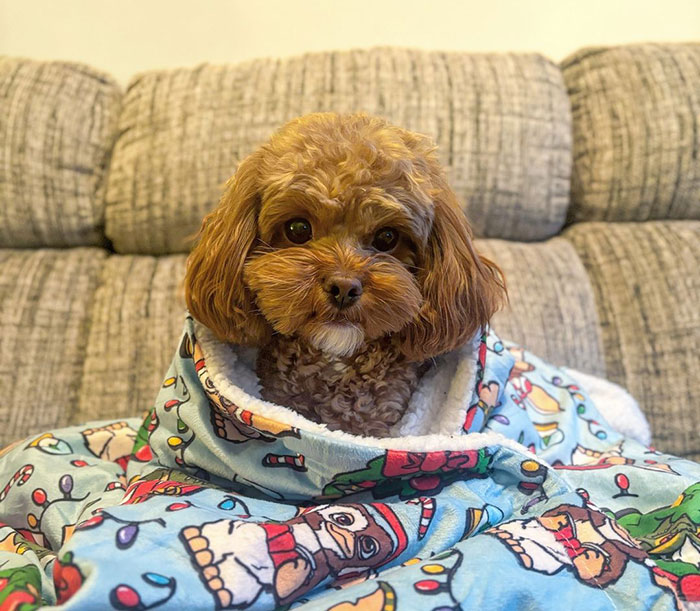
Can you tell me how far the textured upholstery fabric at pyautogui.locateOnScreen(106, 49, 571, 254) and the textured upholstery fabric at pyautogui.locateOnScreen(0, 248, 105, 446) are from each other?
0.20 metres

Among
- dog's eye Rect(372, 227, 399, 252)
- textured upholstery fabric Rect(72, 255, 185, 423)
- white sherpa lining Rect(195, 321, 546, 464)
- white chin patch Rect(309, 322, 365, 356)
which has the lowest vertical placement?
textured upholstery fabric Rect(72, 255, 185, 423)

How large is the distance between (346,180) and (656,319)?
105 centimetres

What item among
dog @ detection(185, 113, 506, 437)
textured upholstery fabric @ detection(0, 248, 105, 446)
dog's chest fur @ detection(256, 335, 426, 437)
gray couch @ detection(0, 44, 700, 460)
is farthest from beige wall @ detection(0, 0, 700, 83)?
dog's chest fur @ detection(256, 335, 426, 437)

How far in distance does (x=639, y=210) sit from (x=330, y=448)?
125 centimetres

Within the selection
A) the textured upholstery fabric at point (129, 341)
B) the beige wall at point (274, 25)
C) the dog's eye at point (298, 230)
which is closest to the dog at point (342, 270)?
the dog's eye at point (298, 230)

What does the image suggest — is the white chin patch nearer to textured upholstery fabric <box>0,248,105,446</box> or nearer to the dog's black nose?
the dog's black nose

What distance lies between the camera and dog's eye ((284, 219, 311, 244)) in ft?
3.10

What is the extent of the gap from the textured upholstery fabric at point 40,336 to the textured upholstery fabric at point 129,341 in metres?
0.04

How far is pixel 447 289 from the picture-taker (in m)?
0.93

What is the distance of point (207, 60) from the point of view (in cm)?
200

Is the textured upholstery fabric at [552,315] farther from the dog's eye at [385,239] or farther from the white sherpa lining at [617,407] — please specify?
the dog's eye at [385,239]

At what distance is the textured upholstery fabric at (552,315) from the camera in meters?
1.55

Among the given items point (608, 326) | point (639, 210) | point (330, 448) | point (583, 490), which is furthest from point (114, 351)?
point (639, 210)

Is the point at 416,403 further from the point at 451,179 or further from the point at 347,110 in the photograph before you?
the point at 347,110
